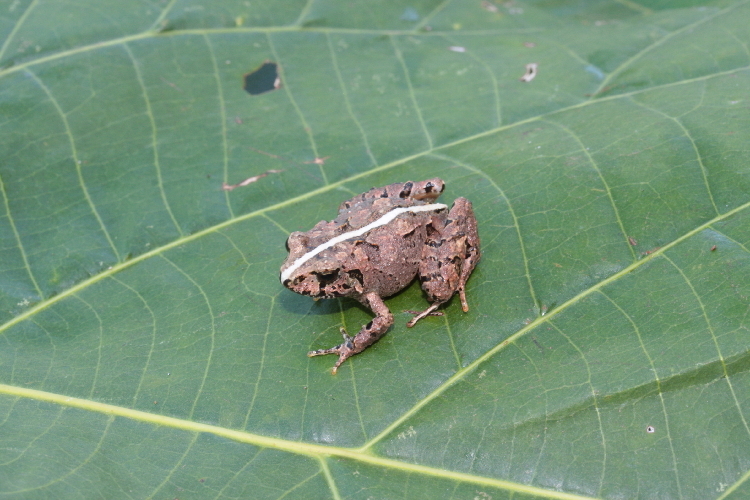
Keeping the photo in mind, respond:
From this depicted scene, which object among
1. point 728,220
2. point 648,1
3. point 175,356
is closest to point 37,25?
point 175,356

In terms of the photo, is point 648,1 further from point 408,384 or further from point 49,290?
point 49,290

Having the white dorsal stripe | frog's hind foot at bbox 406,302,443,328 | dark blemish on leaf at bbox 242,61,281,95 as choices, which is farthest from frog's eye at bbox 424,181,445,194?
dark blemish on leaf at bbox 242,61,281,95

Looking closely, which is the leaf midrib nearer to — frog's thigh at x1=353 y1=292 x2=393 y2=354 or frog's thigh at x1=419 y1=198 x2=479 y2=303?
frog's thigh at x1=353 y1=292 x2=393 y2=354

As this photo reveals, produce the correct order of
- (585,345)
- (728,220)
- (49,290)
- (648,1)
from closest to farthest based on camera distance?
1. (585,345)
2. (728,220)
3. (49,290)
4. (648,1)

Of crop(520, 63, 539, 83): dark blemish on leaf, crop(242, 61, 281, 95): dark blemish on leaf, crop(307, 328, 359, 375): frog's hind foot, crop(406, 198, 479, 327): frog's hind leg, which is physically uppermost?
crop(242, 61, 281, 95): dark blemish on leaf

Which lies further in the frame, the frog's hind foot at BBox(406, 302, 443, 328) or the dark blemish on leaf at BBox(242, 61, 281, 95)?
the dark blemish on leaf at BBox(242, 61, 281, 95)

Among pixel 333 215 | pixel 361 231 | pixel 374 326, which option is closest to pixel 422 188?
pixel 361 231
